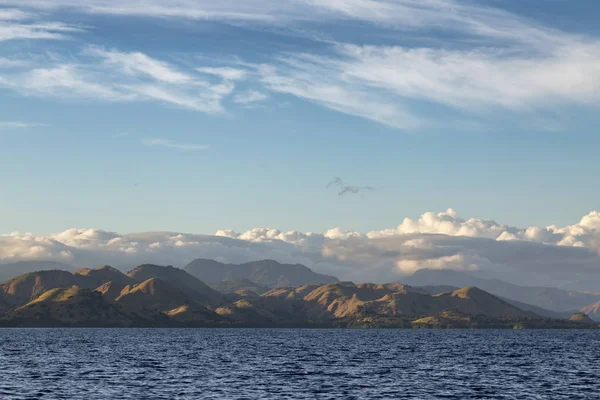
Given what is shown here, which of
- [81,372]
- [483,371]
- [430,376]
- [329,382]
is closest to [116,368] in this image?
[81,372]

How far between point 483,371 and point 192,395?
8861cm

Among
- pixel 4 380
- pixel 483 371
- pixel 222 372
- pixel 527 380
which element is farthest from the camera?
pixel 483 371

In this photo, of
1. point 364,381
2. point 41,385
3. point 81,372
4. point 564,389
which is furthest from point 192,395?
point 564,389

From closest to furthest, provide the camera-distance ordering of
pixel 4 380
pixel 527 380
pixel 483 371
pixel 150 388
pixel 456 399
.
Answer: pixel 456 399 < pixel 150 388 < pixel 4 380 < pixel 527 380 < pixel 483 371

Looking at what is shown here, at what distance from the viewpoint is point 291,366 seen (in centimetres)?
19538

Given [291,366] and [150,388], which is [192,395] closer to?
[150,388]

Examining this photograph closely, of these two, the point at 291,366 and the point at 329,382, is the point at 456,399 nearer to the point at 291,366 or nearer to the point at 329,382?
the point at 329,382

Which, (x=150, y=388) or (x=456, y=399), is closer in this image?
(x=456, y=399)

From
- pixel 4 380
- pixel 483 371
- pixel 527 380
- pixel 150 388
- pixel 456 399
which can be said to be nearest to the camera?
pixel 456 399

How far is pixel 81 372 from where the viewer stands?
170 metres

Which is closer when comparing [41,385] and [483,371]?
[41,385]

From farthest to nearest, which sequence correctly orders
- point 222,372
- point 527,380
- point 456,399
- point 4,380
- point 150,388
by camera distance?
point 222,372 < point 527,380 < point 4,380 < point 150,388 < point 456,399

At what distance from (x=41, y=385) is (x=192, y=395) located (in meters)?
34.1

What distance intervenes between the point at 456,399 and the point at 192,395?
1761 inches
